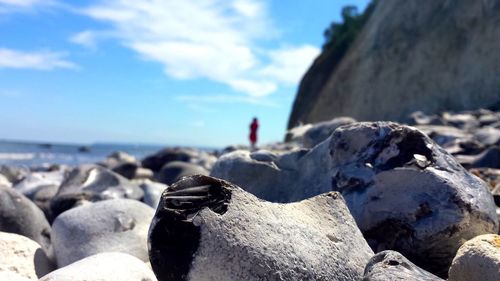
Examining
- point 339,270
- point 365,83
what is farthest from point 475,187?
point 365,83

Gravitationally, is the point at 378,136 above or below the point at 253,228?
above

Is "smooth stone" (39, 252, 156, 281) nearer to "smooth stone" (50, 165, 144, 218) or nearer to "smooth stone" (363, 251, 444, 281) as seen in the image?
"smooth stone" (363, 251, 444, 281)

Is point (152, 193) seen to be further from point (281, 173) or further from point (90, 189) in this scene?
point (281, 173)

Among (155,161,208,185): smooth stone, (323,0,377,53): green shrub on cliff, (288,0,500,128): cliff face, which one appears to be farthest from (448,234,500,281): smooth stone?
(323,0,377,53): green shrub on cliff

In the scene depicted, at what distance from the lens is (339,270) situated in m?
2.48

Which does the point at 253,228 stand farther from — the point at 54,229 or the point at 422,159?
the point at 54,229

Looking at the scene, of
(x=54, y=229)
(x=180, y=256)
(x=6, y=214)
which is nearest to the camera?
(x=180, y=256)

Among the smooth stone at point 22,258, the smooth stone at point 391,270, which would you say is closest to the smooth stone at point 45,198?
the smooth stone at point 22,258

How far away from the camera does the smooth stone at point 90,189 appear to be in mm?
5340

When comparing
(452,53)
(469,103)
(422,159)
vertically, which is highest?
(452,53)

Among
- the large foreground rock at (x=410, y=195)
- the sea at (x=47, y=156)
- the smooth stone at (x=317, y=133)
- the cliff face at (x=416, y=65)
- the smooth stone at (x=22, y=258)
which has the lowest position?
the sea at (x=47, y=156)

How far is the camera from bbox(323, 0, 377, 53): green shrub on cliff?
3694cm

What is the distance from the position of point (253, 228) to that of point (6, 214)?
2296mm

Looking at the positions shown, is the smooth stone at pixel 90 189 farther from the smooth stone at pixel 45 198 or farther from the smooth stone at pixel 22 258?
the smooth stone at pixel 22 258
